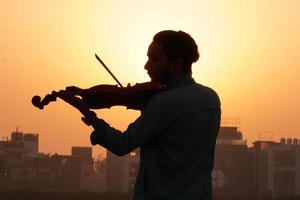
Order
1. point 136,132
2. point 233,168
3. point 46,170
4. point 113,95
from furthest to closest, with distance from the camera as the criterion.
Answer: point 46,170
point 233,168
point 113,95
point 136,132

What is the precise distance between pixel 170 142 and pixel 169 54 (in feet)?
1.40

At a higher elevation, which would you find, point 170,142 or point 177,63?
point 177,63

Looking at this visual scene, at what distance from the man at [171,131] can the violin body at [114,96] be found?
81mm

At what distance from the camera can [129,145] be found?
15.2 feet

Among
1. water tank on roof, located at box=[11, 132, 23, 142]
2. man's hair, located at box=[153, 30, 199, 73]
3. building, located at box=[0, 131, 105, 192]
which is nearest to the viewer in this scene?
man's hair, located at box=[153, 30, 199, 73]

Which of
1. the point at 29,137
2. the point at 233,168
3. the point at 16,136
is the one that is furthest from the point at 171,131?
the point at 29,137

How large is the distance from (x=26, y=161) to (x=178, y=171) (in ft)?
435

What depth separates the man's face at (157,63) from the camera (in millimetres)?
4805

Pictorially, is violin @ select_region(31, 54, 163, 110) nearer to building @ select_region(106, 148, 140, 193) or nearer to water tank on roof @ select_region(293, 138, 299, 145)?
building @ select_region(106, 148, 140, 193)

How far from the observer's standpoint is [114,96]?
16.9 ft

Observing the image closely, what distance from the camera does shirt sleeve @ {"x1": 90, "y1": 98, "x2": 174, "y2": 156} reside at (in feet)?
15.3

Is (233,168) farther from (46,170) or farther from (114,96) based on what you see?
(114,96)

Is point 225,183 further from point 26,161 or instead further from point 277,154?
point 26,161

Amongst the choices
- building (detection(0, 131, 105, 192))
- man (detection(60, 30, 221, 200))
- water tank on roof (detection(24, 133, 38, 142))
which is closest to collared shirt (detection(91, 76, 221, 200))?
man (detection(60, 30, 221, 200))
